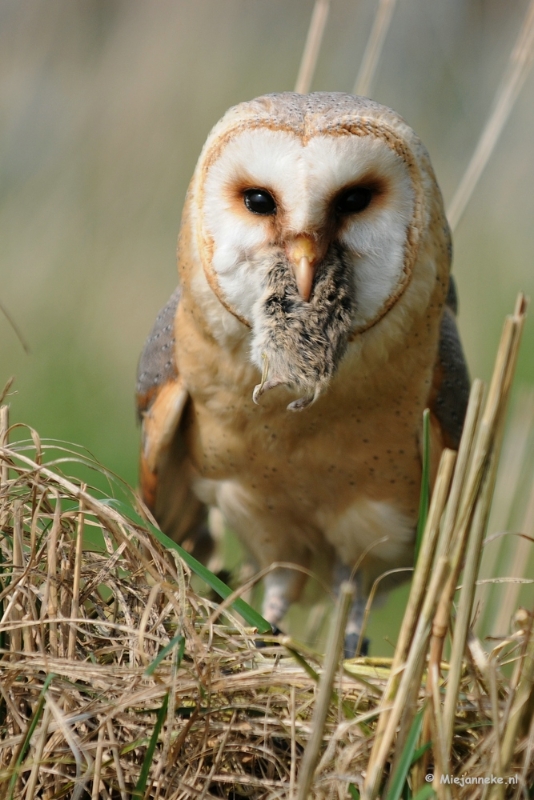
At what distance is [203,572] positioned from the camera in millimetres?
1563

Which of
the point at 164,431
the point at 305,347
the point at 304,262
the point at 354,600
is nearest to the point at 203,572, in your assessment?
the point at 305,347

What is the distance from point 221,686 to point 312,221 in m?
0.84

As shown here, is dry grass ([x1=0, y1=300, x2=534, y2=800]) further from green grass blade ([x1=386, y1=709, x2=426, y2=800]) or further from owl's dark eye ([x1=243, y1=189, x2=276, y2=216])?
owl's dark eye ([x1=243, y1=189, x2=276, y2=216])

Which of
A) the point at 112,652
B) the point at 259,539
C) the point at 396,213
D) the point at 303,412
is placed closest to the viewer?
the point at 112,652

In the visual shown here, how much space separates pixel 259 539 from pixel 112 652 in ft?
4.01

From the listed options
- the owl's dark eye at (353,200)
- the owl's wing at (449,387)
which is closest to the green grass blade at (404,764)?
the owl's dark eye at (353,200)

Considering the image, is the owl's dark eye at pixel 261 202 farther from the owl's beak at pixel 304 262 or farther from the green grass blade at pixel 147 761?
the green grass blade at pixel 147 761

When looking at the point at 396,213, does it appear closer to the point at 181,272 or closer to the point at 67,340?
the point at 181,272

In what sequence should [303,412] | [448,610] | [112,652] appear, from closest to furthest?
[448,610] → [112,652] → [303,412]

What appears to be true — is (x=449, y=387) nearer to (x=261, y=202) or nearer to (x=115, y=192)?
(x=261, y=202)

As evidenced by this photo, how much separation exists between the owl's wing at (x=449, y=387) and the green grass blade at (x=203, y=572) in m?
1.02

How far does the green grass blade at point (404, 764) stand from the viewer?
116 centimetres

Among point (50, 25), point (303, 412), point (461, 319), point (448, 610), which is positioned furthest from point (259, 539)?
point (50, 25)

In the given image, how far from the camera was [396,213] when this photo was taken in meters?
1.81
